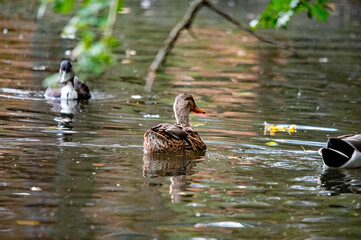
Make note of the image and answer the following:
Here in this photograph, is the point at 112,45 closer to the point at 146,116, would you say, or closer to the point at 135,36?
the point at 146,116

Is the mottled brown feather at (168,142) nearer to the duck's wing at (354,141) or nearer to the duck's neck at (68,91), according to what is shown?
the duck's wing at (354,141)

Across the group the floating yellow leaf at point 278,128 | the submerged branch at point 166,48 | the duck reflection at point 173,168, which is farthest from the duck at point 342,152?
the submerged branch at point 166,48

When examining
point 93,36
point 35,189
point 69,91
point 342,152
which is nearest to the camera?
point 93,36

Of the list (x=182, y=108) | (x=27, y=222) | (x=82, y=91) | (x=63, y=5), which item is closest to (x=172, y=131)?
(x=182, y=108)

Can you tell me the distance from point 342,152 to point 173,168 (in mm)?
2302

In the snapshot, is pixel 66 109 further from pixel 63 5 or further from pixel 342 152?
pixel 63 5

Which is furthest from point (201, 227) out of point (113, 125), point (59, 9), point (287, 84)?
point (287, 84)

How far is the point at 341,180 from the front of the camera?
9.70 metres

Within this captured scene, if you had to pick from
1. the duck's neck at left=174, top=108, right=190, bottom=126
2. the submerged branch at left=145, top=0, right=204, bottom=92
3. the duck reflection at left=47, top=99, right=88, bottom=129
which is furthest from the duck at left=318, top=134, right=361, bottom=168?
the duck reflection at left=47, top=99, right=88, bottom=129

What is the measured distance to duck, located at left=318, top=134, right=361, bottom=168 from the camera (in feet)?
32.8

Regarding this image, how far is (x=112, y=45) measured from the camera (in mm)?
4504

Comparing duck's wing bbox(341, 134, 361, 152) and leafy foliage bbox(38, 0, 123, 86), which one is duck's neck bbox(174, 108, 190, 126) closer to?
duck's wing bbox(341, 134, 361, 152)

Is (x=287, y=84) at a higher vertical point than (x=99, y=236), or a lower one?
higher

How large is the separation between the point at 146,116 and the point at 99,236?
739 cm
